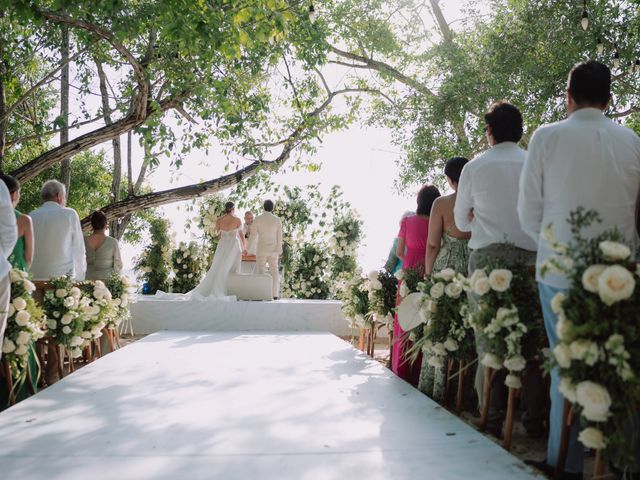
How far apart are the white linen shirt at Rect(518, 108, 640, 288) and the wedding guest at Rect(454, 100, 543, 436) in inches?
25.3

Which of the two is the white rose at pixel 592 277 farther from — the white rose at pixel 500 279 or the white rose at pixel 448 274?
the white rose at pixel 448 274

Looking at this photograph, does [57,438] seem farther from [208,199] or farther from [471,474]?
[208,199]

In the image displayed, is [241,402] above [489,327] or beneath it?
beneath

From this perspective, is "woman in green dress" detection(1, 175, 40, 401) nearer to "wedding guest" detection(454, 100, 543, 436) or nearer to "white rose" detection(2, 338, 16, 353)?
"white rose" detection(2, 338, 16, 353)

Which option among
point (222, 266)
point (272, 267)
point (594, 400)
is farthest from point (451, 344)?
point (272, 267)

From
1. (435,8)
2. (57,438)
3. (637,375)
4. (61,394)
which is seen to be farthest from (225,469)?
(435,8)

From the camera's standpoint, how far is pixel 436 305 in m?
3.53

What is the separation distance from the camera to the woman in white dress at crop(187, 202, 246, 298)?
31.1ft

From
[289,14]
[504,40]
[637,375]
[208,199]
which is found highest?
[504,40]

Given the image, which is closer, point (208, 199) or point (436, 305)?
point (436, 305)

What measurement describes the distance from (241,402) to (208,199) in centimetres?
783

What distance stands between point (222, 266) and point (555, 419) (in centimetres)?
744

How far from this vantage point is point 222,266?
31.2 ft

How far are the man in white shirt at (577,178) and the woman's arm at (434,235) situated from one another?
4.32 ft
